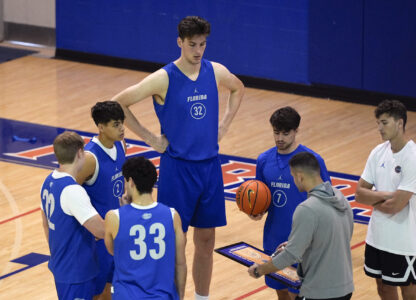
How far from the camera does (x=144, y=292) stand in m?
5.41

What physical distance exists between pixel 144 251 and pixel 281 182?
5.02 ft

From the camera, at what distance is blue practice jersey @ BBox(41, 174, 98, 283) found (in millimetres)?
5801

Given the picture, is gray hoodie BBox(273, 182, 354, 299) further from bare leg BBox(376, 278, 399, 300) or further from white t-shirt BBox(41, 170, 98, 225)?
white t-shirt BBox(41, 170, 98, 225)

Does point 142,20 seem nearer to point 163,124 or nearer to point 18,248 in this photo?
point 18,248

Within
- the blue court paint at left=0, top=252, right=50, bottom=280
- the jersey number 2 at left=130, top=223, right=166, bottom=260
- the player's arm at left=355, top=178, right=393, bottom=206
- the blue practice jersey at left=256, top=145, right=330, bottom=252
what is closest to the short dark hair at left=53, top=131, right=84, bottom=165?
the jersey number 2 at left=130, top=223, right=166, bottom=260

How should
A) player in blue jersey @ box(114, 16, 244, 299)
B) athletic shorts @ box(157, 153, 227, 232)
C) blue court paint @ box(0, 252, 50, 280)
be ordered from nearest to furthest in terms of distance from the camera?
player in blue jersey @ box(114, 16, 244, 299)
athletic shorts @ box(157, 153, 227, 232)
blue court paint @ box(0, 252, 50, 280)

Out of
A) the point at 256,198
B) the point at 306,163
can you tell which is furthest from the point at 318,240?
the point at 256,198

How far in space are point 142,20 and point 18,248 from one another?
24.3ft

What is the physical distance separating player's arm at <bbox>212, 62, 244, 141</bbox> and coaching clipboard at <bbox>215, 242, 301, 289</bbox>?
1.46 meters

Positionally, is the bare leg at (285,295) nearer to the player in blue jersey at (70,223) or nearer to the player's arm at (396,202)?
the player's arm at (396,202)

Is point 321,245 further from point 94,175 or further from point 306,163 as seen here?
point 94,175

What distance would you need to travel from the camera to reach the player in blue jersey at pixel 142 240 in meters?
5.34

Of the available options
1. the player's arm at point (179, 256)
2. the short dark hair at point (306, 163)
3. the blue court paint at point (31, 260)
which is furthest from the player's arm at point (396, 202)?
the blue court paint at point (31, 260)

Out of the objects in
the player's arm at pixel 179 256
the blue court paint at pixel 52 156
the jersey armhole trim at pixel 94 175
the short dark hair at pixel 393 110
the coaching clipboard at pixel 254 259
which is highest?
the short dark hair at pixel 393 110
